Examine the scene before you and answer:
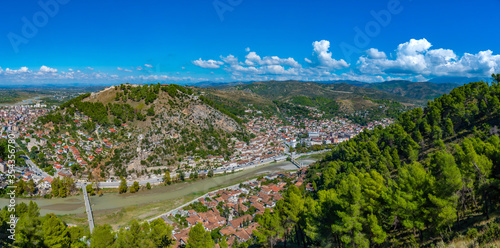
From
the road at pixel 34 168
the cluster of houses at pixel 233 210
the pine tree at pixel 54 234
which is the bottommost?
the cluster of houses at pixel 233 210

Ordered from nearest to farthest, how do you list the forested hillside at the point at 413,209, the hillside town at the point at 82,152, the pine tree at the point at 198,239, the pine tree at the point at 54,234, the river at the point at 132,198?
the forested hillside at the point at 413,209 < the pine tree at the point at 198,239 < the pine tree at the point at 54,234 < the river at the point at 132,198 < the hillside town at the point at 82,152

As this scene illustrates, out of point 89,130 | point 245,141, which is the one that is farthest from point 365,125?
point 89,130

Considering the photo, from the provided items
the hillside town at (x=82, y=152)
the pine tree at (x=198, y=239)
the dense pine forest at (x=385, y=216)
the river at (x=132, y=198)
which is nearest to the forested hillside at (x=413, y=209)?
the dense pine forest at (x=385, y=216)

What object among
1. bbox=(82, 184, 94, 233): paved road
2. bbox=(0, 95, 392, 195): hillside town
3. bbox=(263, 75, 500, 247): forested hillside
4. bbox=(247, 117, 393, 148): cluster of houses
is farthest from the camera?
bbox=(247, 117, 393, 148): cluster of houses

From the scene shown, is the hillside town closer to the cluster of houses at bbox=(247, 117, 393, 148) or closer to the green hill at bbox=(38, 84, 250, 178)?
the green hill at bbox=(38, 84, 250, 178)

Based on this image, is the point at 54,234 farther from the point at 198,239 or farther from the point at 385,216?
the point at 385,216

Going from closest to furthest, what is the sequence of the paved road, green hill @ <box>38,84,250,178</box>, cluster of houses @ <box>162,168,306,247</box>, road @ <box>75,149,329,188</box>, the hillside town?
cluster of houses @ <box>162,168,306,247</box> → the paved road → road @ <box>75,149,329,188</box> → the hillside town → green hill @ <box>38,84,250,178</box>

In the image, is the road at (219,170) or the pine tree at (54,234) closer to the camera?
the pine tree at (54,234)

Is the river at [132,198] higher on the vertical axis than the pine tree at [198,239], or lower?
lower

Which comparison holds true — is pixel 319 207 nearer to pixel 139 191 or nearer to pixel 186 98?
pixel 139 191

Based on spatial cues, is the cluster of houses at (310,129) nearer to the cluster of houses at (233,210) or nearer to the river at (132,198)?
the river at (132,198)

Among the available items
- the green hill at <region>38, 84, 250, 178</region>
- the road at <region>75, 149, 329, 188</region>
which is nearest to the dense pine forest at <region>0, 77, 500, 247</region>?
the road at <region>75, 149, 329, 188</region>
